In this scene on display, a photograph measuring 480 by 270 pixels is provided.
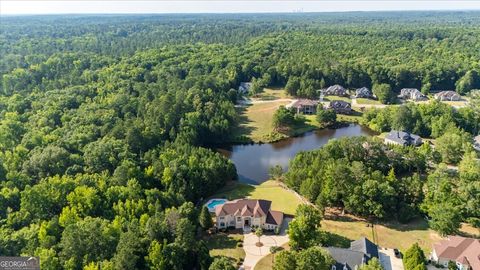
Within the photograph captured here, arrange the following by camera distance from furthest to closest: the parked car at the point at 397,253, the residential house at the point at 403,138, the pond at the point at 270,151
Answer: the residential house at the point at 403,138
the pond at the point at 270,151
the parked car at the point at 397,253

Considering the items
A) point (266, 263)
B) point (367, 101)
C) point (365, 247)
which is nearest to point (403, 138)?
point (367, 101)

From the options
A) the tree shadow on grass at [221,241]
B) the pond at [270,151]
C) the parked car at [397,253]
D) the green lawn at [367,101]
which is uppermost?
the green lawn at [367,101]

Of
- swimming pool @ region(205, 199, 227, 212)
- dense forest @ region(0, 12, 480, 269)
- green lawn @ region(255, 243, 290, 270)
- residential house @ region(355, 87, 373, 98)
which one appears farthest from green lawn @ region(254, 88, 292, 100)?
green lawn @ region(255, 243, 290, 270)

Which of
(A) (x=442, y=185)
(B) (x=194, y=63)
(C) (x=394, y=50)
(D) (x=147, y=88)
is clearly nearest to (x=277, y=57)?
(B) (x=194, y=63)

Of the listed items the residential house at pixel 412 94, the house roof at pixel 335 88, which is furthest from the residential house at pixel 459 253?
the house roof at pixel 335 88

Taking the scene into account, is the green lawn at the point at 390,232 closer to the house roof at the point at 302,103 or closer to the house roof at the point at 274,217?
the house roof at the point at 274,217

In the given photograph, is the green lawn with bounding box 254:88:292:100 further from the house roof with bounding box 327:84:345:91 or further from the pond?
the pond

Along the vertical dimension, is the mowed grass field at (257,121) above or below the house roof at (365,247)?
below
